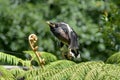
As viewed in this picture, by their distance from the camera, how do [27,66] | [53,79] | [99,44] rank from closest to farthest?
1. [53,79]
2. [27,66]
3. [99,44]

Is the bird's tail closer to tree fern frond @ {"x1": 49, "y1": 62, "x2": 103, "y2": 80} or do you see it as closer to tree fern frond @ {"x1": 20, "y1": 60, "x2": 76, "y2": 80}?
tree fern frond @ {"x1": 20, "y1": 60, "x2": 76, "y2": 80}

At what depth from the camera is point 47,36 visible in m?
5.39

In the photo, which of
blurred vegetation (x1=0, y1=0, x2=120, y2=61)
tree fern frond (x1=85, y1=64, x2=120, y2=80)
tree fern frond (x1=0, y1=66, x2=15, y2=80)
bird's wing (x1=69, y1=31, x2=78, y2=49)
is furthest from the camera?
blurred vegetation (x1=0, y1=0, x2=120, y2=61)

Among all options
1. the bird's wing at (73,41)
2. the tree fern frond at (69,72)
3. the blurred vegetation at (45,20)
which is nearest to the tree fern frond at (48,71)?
the tree fern frond at (69,72)

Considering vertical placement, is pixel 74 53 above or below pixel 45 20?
above

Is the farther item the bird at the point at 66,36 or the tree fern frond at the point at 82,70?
the bird at the point at 66,36

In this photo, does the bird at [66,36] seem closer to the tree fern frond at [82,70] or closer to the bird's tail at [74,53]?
the bird's tail at [74,53]

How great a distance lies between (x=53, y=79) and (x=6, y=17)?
4.23 m

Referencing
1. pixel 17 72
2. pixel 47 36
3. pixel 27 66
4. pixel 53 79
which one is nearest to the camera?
pixel 53 79

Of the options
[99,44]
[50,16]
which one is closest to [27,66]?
[99,44]

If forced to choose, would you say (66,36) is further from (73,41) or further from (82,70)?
(82,70)

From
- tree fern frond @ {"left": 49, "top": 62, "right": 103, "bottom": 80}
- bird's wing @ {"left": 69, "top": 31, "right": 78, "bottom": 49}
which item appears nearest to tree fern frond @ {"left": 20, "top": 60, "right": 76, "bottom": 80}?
tree fern frond @ {"left": 49, "top": 62, "right": 103, "bottom": 80}

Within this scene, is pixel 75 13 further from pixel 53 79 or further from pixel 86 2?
pixel 53 79

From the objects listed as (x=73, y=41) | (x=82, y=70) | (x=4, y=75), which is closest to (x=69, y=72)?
(x=82, y=70)
